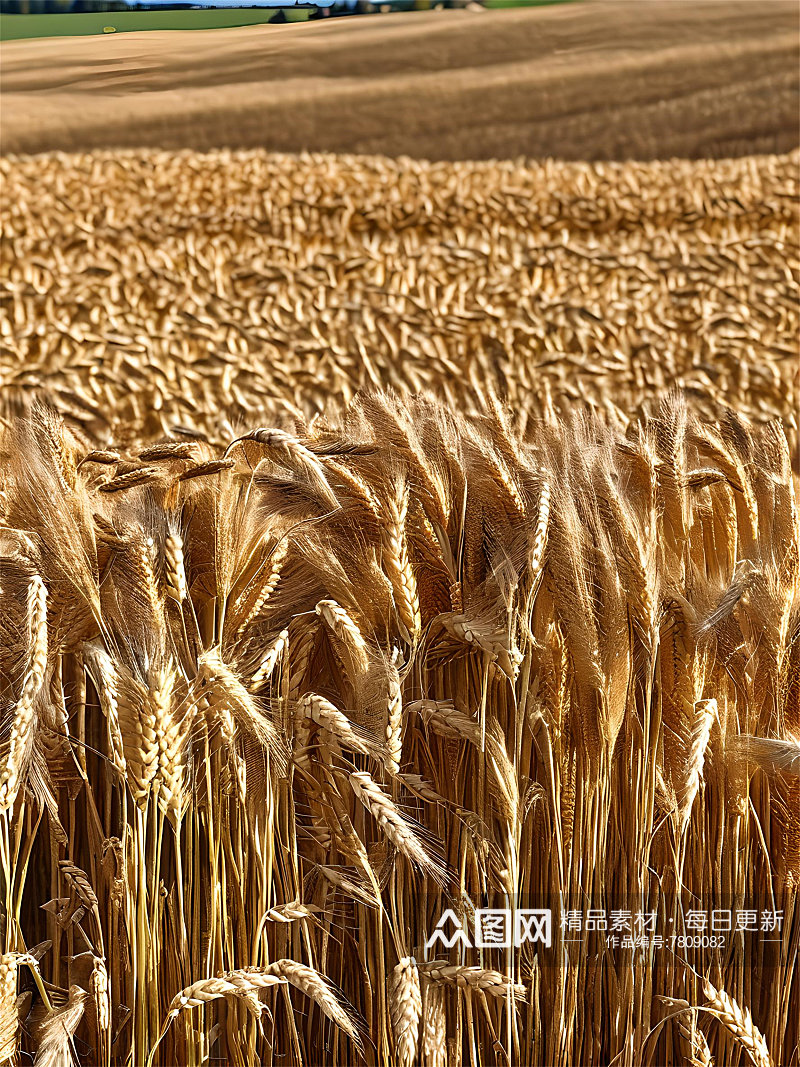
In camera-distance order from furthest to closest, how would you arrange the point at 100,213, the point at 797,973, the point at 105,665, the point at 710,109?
the point at 710,109 → the point at 100,213 → the point at 797,973 → the point at 105,665

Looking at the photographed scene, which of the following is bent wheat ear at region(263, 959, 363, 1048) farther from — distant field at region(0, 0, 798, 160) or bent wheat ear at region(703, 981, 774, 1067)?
distant field at region(0, 0, 798, 160)

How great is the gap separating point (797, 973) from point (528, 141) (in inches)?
87.1

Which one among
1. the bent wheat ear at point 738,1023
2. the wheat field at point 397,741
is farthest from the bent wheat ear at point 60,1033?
the bent wheat ear at point 738,1023

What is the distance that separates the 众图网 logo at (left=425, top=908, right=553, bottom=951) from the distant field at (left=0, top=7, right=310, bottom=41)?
2.28 m

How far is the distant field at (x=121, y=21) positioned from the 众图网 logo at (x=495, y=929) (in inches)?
89.7

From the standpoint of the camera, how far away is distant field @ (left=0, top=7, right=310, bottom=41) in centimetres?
207

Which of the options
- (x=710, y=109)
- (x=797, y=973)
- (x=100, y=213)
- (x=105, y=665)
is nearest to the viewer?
(x=105, y=665)

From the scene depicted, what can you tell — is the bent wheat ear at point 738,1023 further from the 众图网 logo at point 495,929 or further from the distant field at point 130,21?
the distant field at point 130,21

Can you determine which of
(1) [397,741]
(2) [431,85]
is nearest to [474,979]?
(1) [397,741]

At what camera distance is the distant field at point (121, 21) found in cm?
207

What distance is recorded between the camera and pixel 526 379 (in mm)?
1872

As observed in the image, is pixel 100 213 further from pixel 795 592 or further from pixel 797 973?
pixel 797 973

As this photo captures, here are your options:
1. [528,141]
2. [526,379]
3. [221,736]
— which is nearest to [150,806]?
[221,736]

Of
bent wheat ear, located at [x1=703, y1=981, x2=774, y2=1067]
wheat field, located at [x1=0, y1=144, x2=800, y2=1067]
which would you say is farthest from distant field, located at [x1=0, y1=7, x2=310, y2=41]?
bent wheat ear, located at [x1=703, y1=981, x2=774, y2=1067]
